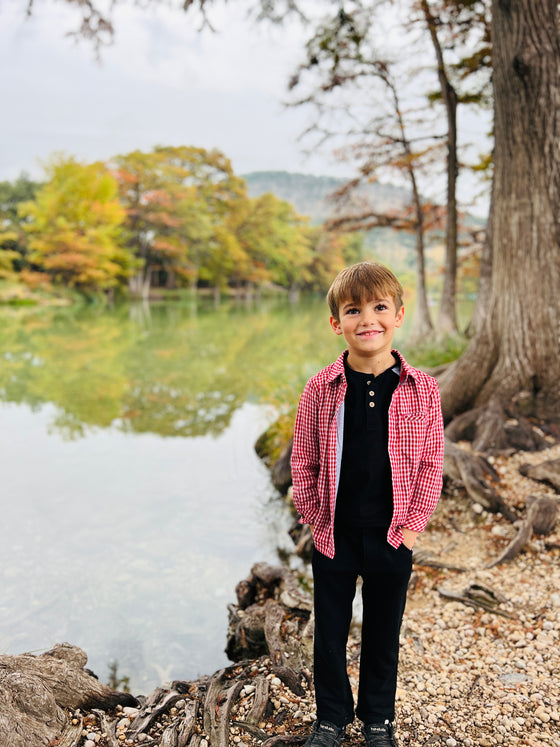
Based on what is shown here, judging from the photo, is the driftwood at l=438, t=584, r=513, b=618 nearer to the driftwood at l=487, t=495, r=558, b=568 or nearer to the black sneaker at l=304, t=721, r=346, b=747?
the driftwood at l=487, t=495, r=558, b=568

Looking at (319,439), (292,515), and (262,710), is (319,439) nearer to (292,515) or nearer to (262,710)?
(262,710)

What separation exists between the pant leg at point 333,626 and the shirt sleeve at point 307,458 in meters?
0.14

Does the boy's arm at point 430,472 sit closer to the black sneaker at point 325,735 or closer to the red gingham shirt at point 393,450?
the red gingham shirt at point 393,450

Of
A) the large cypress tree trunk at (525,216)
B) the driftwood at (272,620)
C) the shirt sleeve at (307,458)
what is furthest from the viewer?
the large cypress tree trunk at (525,216)

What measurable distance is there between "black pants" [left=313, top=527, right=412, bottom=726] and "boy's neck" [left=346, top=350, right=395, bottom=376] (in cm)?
48

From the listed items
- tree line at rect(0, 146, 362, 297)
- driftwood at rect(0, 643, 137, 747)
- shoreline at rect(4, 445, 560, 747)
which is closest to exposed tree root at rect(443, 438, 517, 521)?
shoreline at rect(4, 445, 560, 747)

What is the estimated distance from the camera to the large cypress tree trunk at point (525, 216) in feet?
13.9

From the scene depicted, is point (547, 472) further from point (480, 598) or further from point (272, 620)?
point (272, 620)

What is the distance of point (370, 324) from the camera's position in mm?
1603

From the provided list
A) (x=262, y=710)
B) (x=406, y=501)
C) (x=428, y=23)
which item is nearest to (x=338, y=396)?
(x=406, y=501)

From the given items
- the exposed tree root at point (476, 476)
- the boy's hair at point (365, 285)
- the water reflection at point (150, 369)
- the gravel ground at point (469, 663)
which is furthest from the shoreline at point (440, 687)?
the water reflection at point (150, 369)

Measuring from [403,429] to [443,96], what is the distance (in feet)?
33.8

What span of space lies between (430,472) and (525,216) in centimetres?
346

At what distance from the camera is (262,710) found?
199 centimetres
